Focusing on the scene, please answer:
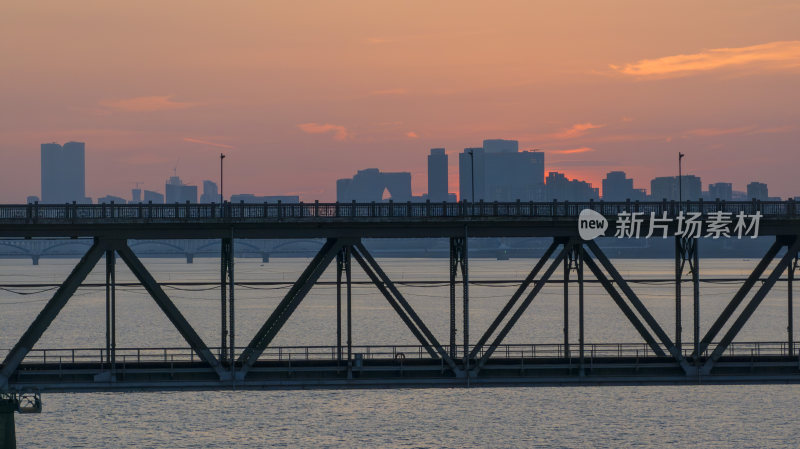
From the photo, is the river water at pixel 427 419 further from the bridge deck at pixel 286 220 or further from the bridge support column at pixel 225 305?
the bridge support column at pixel 225 305

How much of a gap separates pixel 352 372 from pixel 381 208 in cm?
787

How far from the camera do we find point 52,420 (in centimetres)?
7781

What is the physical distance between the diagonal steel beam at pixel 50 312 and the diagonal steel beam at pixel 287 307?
26.0 feet

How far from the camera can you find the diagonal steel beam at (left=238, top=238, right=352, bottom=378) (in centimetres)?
4656

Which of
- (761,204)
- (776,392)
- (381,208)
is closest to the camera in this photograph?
(381,208)

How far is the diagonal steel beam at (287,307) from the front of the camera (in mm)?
46562

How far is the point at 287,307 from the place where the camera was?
47.9 metres

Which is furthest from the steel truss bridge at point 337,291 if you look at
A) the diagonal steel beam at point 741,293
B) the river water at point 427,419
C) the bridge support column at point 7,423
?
the river water at point 427,419

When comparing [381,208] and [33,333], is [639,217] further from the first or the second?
[33,333]

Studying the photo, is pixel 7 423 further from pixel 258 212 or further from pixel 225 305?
pixel 258 212

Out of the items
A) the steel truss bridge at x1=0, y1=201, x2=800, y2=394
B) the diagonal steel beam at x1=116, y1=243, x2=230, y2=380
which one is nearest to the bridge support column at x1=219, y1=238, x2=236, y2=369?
the steel truss bridge at x1=0, y1=201, x2=800, y2=394

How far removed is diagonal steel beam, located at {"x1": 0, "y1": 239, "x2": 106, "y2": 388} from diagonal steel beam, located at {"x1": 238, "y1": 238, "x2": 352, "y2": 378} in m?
7.92

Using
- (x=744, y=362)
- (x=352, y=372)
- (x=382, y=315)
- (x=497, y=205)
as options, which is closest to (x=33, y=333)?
(x=352, y=372)

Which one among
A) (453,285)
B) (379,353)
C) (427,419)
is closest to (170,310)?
(379,353)
